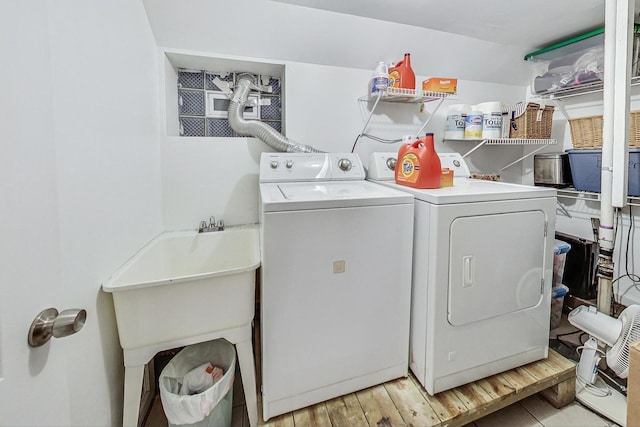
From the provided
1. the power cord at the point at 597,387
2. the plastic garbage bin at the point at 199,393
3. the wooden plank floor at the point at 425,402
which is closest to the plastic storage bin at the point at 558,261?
the power cord at the point at 597,387

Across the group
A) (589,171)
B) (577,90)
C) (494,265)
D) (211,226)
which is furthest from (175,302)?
(577,90)

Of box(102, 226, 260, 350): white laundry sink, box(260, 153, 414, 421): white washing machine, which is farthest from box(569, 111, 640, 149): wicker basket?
box(102, 226, 260, 350): white laundry sink

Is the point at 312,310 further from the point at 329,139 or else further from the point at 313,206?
the point at 329,139

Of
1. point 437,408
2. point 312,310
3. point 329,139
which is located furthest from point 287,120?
point 437,408

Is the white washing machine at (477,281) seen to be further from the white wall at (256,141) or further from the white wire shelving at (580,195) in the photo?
the white wire shelving at (580,195)

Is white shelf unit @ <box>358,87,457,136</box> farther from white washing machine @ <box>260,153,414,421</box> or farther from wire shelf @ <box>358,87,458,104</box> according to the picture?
white washing machine @ <box>260,153,414,421</box>

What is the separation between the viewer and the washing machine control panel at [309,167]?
179 centimetres

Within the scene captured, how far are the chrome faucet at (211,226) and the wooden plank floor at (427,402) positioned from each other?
1.21 m

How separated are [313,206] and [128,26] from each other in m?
1.31

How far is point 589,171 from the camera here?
88.6 inches

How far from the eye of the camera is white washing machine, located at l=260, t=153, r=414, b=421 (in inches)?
46.3

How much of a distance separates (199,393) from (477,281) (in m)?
1.36

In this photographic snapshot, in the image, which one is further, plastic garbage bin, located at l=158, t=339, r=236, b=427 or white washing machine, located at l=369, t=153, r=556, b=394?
white washing machine, located at l=369, t=153, r=556, b=394

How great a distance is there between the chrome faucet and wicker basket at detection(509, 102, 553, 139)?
2.48 m
